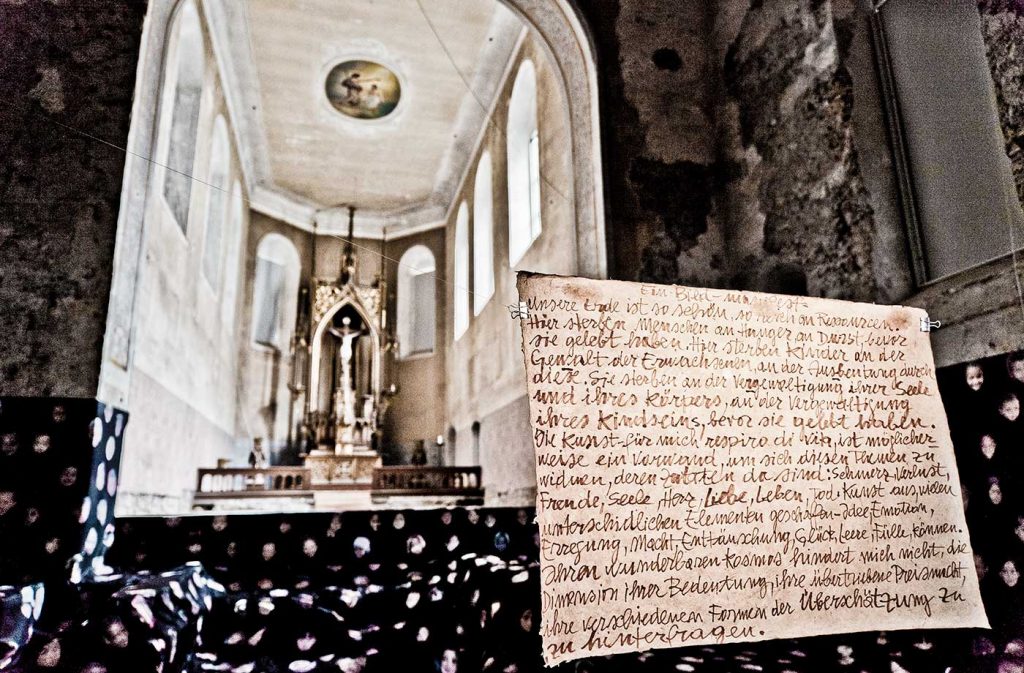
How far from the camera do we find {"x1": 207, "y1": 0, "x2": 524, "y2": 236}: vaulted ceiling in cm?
880

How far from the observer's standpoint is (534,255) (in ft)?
25.2

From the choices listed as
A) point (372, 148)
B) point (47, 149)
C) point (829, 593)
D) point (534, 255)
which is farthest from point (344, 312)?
point (829, 593)

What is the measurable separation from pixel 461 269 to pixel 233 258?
399 centimetres

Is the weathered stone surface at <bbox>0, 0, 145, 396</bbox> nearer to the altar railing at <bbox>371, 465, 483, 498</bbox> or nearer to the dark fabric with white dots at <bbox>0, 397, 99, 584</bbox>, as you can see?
the dark fabric with white dots at <bbox>0, 397, 99, 584</bbox>

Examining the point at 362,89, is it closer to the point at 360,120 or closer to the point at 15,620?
the point at 360,120

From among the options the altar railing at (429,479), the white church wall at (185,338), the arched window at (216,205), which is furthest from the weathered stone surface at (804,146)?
the arched window at (216,205)

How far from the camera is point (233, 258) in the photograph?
11.1 m

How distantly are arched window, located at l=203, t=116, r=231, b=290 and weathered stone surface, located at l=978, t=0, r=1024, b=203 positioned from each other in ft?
27.8

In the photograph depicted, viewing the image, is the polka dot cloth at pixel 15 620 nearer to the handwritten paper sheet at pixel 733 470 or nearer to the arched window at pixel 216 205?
the handwritten paper sheet at pixel 733 470

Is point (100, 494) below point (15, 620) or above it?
above

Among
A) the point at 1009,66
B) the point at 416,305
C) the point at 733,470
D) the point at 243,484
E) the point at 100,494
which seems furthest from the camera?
the point at 416,305

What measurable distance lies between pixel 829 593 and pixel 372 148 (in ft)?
37.3

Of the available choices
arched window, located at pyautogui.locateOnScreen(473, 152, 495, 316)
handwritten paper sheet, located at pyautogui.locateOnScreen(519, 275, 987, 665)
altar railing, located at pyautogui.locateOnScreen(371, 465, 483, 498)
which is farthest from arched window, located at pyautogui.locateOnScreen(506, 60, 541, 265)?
handwritten paper sheet, located at pyautogui.locateOnScreen(519, 275, 987, 665)

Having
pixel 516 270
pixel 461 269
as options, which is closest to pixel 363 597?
pixel 516 270
